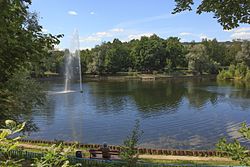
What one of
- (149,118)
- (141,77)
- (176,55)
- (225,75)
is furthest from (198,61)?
(149,118)

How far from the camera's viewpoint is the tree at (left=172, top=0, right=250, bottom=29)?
354 inches

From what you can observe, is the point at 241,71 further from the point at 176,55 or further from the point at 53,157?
the point at 53,157

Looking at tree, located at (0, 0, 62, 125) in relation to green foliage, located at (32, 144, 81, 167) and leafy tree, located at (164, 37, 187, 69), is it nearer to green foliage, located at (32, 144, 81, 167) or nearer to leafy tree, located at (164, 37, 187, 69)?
green foliage, located at (32, 144, 81, 167)

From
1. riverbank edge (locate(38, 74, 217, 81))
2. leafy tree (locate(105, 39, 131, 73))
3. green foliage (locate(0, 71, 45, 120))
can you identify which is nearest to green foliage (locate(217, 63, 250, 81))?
riverbank edge (locate(38, 74, 217, 81))

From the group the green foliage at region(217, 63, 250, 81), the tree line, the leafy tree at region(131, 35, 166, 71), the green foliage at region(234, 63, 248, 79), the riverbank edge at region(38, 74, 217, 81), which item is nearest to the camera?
the green foliage at region(217, 63, 250, 81)

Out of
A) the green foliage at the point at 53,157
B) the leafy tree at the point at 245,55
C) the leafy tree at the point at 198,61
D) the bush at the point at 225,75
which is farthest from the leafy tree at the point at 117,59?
the green foliage at the point at 53,157

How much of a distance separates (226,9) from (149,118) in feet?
100

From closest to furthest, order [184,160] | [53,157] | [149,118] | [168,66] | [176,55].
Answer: [53,157], [184,160], [149,118], [168,66], [176,55]

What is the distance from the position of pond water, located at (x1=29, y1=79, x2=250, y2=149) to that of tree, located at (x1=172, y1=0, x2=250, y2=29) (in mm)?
19004

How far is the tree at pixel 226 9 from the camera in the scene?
8.99 m

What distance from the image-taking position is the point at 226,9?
913 cm

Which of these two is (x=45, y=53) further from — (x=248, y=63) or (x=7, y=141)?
(x=248, y=63)

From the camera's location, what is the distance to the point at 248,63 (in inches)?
3900

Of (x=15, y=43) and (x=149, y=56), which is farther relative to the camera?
(x=149, y=56)
